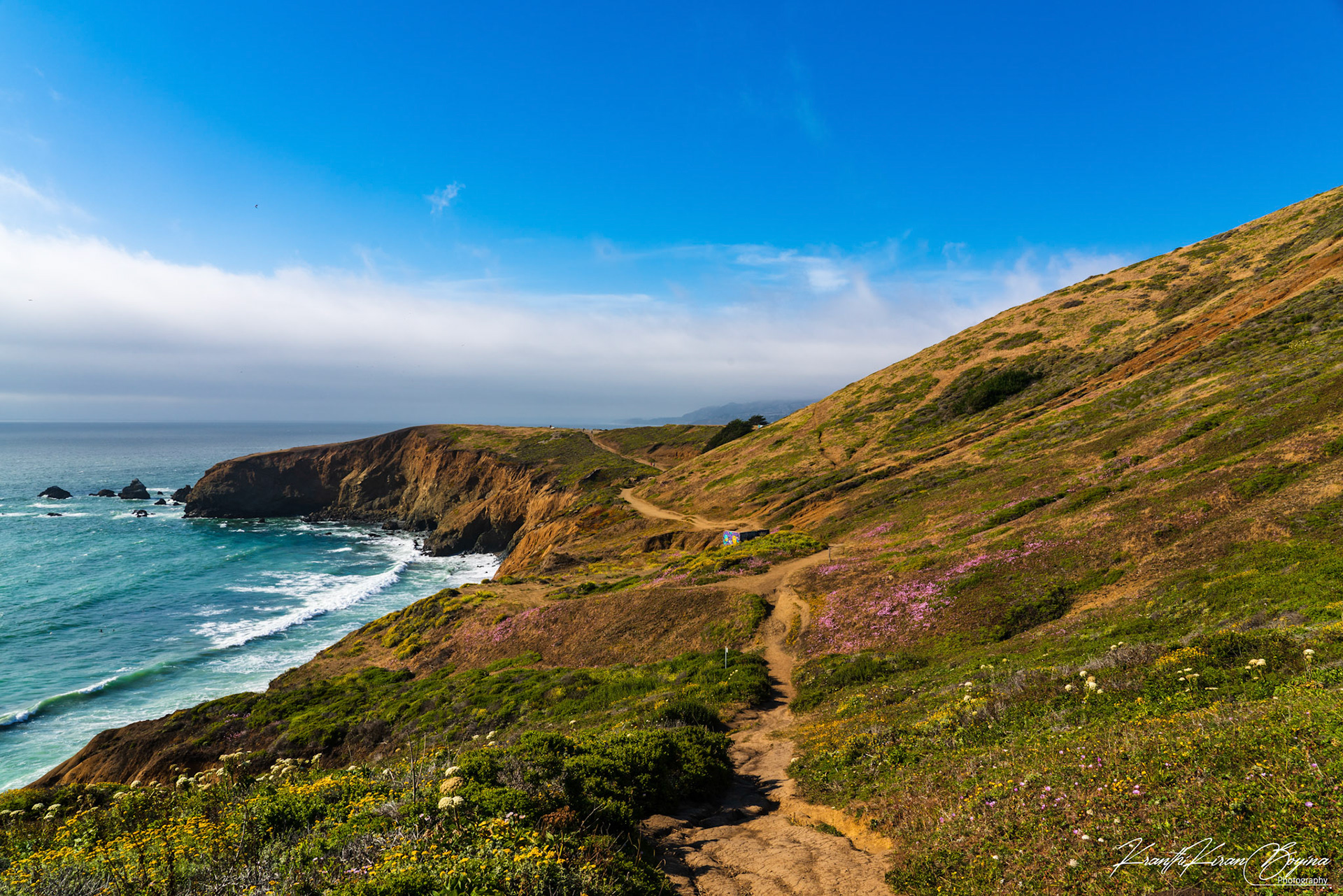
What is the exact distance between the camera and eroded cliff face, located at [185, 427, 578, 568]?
295ft

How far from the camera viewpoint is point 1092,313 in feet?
239

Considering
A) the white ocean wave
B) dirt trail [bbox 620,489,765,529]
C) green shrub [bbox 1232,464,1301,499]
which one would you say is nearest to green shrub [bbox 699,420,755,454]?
dirt trail [bbox 620,489,765,529]

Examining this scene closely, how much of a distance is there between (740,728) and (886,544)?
71.4 ft

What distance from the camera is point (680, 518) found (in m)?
61.8

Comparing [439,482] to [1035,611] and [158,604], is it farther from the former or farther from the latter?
[1035,611]

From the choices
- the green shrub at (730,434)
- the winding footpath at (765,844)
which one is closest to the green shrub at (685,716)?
the winding footpath at (765,844)

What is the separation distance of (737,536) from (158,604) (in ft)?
204

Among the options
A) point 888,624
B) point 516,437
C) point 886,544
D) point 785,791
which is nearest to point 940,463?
point 886,544

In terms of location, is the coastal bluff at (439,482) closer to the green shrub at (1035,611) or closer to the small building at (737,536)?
the small building at (737,536)

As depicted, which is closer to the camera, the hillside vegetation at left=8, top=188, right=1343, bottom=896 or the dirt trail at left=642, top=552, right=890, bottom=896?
the hillside vegetation at left=8, top=188, right=1343, bottom=896

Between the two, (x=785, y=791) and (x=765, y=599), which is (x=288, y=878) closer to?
(x=785, y=791)

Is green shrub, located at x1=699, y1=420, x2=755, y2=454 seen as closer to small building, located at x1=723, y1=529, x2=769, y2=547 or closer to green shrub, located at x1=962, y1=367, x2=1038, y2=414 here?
green shrub, located at x1=962, y1=367, x2=1038, y2=414

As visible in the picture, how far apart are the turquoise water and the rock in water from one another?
44.5 ft

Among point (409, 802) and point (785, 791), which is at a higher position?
point (409, 802)
